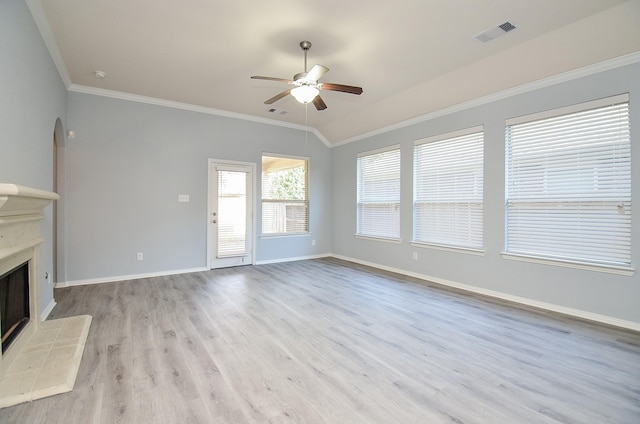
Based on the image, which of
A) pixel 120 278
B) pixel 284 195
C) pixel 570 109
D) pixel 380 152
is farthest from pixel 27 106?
pixel 570 109

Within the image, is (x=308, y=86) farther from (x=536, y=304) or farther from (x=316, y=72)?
(x=536, y=304)

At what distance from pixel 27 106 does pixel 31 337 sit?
6.64 ft

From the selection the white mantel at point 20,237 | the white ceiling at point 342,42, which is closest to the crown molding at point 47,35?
the white ceiling at point 342,42

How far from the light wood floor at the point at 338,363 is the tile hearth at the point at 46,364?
0.07 meters

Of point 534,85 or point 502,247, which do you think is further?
point 502,247

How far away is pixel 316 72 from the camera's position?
3.00m

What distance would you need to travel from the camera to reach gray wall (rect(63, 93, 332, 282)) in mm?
4559

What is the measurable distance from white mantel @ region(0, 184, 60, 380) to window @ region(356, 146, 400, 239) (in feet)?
15.8

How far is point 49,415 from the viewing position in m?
1.75

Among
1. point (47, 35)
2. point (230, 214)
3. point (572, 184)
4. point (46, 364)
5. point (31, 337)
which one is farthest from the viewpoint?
point (230, 214)

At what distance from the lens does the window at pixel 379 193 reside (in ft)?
18.7

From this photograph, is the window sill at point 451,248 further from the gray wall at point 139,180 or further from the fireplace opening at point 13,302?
the fireplace opening at point 13,302

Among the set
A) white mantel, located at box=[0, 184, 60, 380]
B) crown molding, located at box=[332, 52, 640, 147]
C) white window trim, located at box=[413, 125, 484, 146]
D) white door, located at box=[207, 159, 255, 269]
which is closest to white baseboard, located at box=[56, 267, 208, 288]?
white door, located at box=[207, 159, 255, 269]

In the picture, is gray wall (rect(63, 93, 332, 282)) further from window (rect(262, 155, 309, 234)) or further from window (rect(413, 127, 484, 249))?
window (rect(413, 127, 484, 249))
